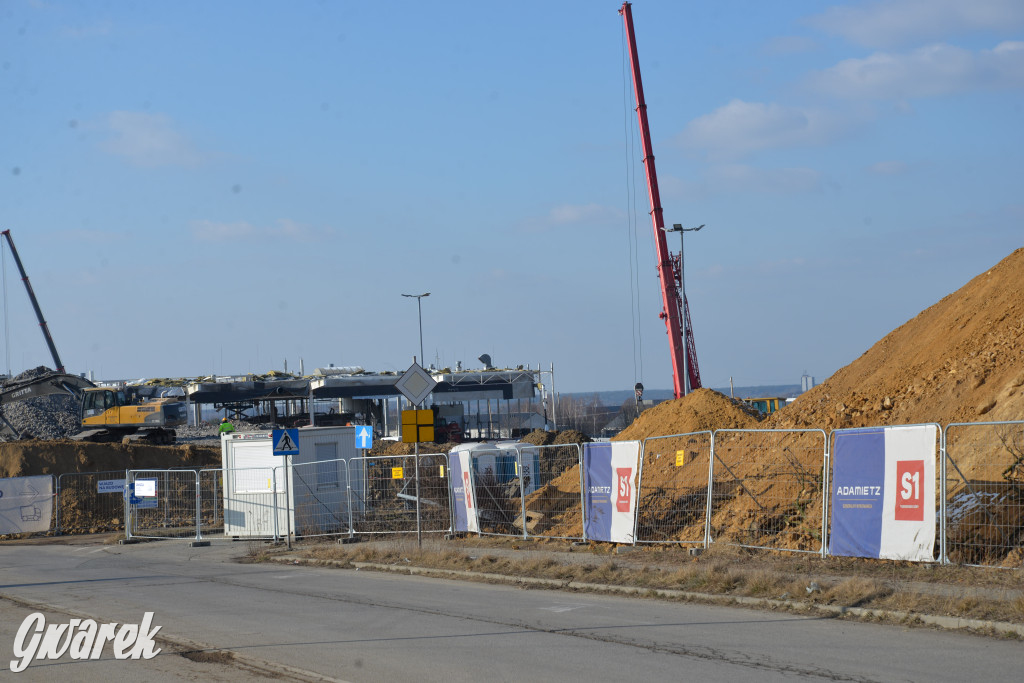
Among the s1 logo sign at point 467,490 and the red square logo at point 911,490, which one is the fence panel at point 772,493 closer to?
the red square logo at point 911,490

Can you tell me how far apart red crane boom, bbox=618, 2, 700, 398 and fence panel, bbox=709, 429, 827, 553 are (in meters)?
25.1

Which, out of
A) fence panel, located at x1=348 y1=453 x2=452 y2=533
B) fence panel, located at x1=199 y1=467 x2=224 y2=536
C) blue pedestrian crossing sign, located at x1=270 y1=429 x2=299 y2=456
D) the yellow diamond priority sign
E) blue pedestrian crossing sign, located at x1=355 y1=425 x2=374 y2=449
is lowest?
fence panel, located at x1=199 y1=467 x2=224 y2=536

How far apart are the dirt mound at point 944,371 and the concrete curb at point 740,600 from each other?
710cm

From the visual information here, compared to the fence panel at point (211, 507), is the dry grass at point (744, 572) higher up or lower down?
higher up

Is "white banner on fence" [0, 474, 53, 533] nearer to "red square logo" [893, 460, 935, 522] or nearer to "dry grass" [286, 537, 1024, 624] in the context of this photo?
"dry grass" [286, 537, 1024, 624]

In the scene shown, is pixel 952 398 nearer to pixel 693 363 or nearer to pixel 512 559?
pixel 512 559

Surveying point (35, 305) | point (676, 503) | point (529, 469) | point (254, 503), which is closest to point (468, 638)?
point (676, 503)

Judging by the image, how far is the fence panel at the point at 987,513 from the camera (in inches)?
497

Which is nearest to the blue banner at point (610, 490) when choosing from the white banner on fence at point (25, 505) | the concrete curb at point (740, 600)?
the concrete curb at point (740, 600)

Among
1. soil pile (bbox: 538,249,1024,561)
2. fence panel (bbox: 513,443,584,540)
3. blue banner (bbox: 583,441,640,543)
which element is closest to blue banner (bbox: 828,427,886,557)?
soil pile (bbox: 538,249,1024,561)

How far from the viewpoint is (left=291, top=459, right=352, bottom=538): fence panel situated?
2323 cm

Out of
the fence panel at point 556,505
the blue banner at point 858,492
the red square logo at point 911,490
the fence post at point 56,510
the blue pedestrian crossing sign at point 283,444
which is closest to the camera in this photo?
the red square logo at point 911,490

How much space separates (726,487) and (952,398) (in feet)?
16.0

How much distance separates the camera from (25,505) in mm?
28172
